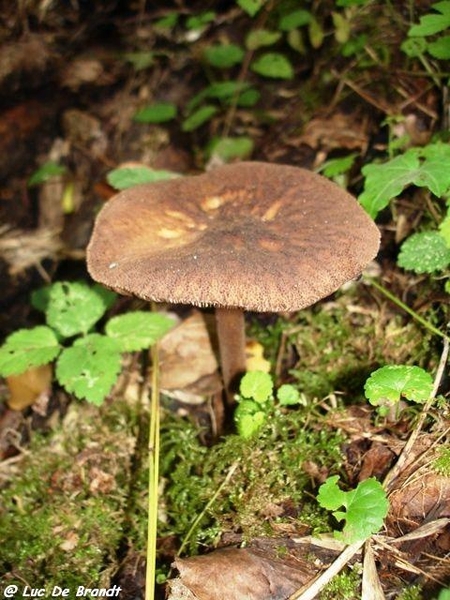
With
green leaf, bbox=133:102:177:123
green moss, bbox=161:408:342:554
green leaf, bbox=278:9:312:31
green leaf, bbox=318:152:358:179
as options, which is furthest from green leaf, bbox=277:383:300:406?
green leaf, bbox=278:9:312:31

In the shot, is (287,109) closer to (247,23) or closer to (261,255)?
(247,23)

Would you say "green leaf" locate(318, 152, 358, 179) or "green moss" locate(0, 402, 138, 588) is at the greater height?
"green leaf" locate(318, 152, 358, 179)

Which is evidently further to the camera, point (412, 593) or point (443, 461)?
point (443, 461)

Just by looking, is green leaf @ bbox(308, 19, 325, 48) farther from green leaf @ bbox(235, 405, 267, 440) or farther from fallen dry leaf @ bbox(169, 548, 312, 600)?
fallen dry leaf @ bbox(169, 548, 312, 600)

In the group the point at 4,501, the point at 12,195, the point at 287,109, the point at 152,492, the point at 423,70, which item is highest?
the point at 423,70

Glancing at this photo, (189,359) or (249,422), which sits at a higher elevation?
(249,422)

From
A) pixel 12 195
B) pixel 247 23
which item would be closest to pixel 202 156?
pixel 247 23

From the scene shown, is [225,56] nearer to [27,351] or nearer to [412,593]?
[27,351]

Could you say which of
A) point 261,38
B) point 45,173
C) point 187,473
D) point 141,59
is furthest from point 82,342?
point 141,59
